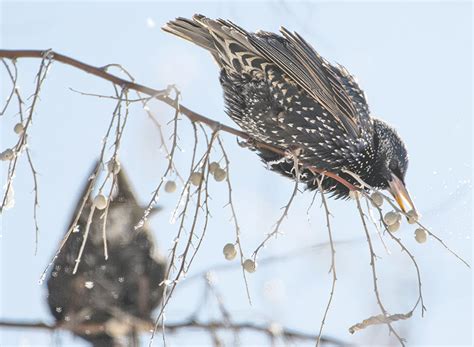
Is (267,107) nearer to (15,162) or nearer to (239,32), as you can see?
(239,32)

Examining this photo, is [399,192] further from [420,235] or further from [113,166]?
[113,166]

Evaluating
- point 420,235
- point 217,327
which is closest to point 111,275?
point 217,327

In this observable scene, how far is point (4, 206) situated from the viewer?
8.27 feet

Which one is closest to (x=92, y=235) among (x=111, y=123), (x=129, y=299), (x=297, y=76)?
(x=129, y=299)

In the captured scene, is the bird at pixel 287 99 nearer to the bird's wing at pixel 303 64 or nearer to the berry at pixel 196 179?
the bird's wing at pixel 303 64

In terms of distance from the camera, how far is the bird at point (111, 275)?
3625 mm

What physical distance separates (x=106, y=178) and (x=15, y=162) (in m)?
0.28

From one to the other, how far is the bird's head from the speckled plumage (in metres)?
0.19

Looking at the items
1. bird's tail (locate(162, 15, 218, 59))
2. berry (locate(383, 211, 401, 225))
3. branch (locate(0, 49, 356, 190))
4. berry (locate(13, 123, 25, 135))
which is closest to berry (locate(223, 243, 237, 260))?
branch (locate(0, 49, 356, 190))

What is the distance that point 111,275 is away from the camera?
3.80 metres

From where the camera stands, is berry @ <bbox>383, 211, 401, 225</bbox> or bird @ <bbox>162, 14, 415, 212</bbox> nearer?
berry @ <bbox>383, 211, 401, 225</bbox>

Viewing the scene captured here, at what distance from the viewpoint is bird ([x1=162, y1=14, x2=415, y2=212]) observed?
372cm

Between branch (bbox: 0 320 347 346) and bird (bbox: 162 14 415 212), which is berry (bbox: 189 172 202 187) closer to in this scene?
branch (bbox: 0 320 347 346)

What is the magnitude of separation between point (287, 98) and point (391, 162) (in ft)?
2.31
